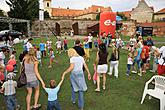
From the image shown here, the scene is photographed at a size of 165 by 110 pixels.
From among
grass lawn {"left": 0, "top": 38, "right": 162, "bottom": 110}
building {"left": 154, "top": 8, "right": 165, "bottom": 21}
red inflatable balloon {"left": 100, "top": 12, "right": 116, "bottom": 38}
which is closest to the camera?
grass lawn {"left": 0, "top": 38, "right": 162, "bottom": 110}

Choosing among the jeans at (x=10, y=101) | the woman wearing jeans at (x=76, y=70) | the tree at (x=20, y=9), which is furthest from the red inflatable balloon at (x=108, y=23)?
the jeans at (x=10, y=101)

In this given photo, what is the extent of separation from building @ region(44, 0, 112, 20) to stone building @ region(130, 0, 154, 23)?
18.9 m

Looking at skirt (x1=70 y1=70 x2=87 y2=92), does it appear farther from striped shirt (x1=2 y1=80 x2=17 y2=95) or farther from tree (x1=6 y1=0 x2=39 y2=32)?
tree (x1=6 y1=0 x2=39 y2=32)

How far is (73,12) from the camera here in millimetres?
107188

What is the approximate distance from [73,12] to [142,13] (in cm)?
4552

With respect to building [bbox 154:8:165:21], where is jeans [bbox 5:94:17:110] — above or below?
below

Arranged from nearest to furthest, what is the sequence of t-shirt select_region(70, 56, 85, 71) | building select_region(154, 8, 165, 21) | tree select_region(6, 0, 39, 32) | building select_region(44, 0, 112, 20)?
t-shirt select_region(70, 56, 85, 71)
tree select_region(6, 0, 39, 32)
building select_region(154, 8, 165, 21)
building select_region(44, 0, 112, 20)

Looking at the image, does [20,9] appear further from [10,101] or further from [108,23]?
[10,101]

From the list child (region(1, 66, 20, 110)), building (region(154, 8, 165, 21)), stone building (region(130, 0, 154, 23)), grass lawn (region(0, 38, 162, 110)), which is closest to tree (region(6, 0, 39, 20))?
grass lawn (region(0, 38, 162, 110))

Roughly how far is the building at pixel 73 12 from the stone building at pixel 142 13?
1888 cm

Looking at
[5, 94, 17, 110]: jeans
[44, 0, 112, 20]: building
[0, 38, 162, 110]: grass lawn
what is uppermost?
[44, 0, 112, 20]: building

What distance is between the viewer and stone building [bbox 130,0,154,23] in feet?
228

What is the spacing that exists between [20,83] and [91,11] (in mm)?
90608

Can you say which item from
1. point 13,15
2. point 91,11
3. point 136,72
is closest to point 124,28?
point 13,15
